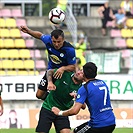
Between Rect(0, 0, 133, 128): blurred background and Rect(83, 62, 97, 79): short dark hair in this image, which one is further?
Rect(0, 0, 133, 128): blurred background

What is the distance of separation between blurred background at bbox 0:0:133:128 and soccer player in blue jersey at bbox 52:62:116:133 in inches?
302

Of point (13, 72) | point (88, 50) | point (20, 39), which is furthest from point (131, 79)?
point (20, 39)

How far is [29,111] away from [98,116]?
7.89 m

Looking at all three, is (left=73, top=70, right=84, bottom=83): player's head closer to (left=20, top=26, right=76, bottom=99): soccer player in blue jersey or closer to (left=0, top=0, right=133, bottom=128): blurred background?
(left=20, top=26, right=76, bottom=99): soccer player in blue jersey

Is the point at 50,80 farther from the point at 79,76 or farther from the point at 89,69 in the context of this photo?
the point at 89,69

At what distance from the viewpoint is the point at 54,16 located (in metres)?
10.4

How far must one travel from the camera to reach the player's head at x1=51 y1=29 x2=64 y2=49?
966 centimetres

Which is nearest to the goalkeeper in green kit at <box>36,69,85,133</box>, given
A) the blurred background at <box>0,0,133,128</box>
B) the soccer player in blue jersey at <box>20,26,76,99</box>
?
the soccer player in blue jersey at <box>20,26,76,99</box>

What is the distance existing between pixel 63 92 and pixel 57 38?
0.91 metres

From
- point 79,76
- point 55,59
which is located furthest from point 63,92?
point 79,76

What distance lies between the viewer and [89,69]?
8.37 m

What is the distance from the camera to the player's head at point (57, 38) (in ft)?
31.7

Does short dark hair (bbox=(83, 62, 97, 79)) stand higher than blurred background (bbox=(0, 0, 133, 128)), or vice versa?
short dark hair (bbox=(83, 62, 97, 79))

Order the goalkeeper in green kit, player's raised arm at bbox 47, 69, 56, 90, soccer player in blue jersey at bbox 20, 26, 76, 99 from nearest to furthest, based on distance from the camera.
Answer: player's raised arm at bbox 47, 69, 56, 90, soccer player in blue jersey at bbox 20, 26, 76, 99, the goalkeeper in green kit
